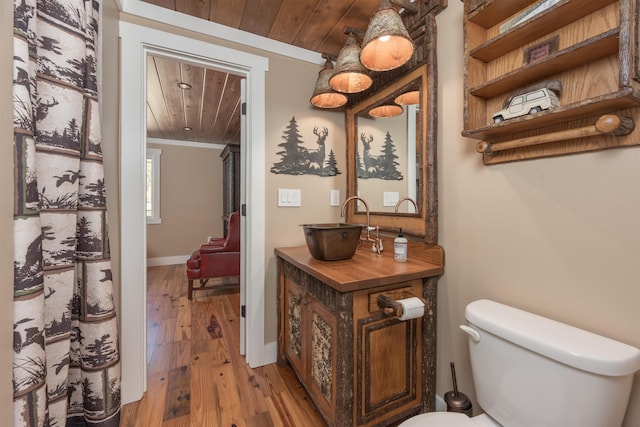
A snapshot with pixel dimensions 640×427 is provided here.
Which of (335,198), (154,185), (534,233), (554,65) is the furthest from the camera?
(154,185)

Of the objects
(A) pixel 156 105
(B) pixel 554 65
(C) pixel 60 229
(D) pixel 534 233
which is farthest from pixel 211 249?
(B) pixel 554 65

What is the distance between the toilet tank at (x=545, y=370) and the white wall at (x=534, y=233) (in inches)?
4.1

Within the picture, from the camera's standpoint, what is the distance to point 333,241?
4.68 ft

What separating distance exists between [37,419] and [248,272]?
1.22 m

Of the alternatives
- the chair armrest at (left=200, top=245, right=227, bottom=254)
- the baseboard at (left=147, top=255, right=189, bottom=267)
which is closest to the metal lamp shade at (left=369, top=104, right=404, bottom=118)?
the chair armrest at (left=200, top=245, right=227, bottom=254)

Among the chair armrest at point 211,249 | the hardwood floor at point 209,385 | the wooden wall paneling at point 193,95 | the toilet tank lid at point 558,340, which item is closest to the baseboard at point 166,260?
the chair armrest at point 211,249

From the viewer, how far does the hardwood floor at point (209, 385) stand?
1416mm

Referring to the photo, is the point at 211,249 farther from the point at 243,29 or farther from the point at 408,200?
the point at 408,200

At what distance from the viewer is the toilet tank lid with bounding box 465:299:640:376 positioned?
706 mm

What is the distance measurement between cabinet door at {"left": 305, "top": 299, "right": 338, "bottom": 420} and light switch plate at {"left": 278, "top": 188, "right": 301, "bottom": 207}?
78cm

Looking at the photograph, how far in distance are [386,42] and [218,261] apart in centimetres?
282

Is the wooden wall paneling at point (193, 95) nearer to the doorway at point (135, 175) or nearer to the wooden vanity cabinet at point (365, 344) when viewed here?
the doorway at point (135, 175)

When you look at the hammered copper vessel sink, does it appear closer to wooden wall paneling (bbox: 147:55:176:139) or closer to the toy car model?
the toy car model

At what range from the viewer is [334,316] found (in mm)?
1203
